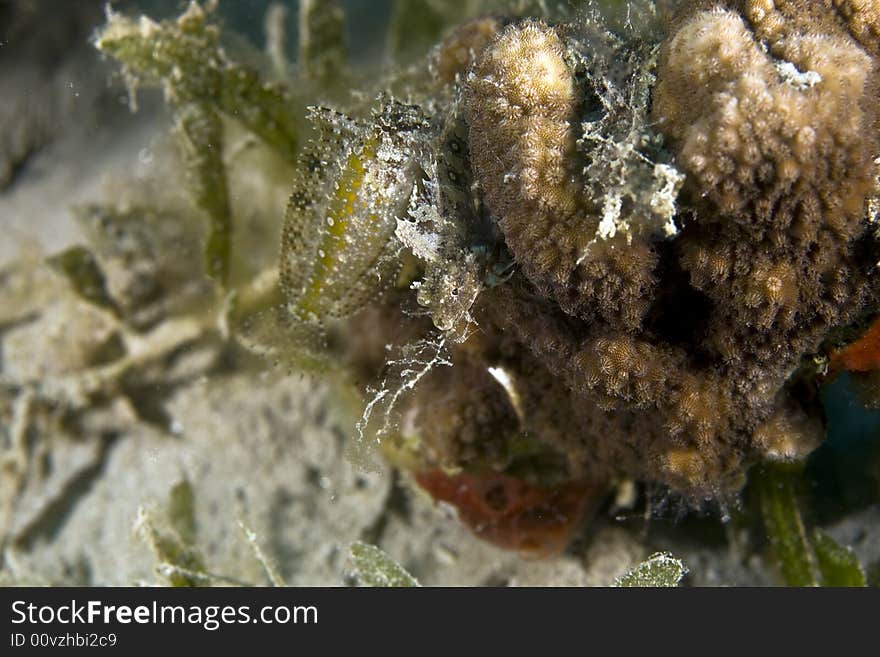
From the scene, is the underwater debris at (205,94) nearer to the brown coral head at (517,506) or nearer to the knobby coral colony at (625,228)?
the knobby coral colony at (625,228)

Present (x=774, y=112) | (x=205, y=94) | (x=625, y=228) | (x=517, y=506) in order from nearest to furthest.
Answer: (x=774, y=112) → (x=625, y=228) → (x=517, y=506) → (x=205, y=94)

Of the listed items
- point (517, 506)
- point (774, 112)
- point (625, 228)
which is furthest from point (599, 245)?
point (517, 506)

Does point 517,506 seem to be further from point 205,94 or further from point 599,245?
point 205,94

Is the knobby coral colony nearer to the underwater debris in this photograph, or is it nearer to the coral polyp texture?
the coral polyp texture

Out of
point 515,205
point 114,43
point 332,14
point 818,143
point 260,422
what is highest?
point 332,14

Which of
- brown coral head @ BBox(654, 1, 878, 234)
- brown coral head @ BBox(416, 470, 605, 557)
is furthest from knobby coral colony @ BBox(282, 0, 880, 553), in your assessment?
brown coral head @ BBox(416, 470, 605, 557)
